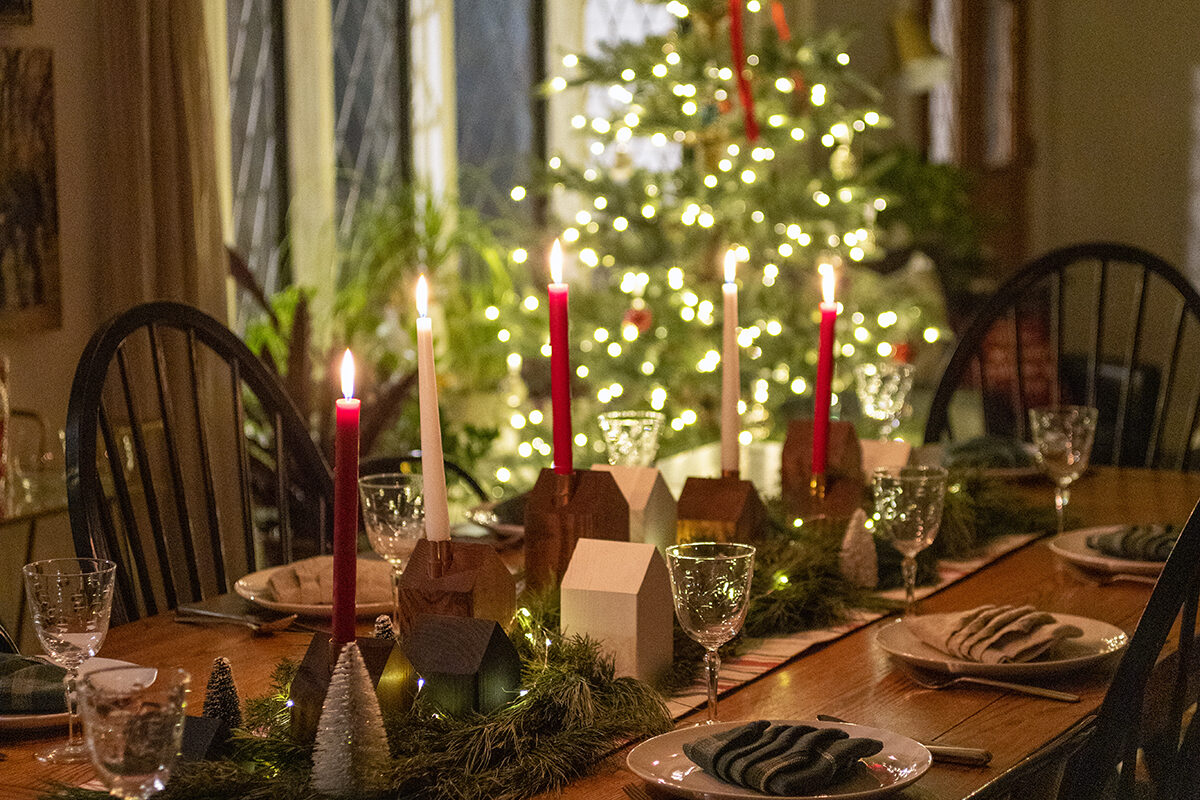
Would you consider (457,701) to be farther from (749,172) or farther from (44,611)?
(749,172)

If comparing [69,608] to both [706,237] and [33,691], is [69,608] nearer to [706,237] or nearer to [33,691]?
[33,691]

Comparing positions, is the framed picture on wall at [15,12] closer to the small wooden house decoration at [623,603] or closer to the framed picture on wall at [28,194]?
the framed picture on wall at [28,194]

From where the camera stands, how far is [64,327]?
2.74 meters

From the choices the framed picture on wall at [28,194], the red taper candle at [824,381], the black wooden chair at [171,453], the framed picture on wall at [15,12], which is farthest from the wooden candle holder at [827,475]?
the framed picture on wall at [15,12]

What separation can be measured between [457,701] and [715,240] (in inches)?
125

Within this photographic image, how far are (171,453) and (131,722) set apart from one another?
971mm

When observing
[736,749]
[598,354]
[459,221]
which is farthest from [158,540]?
[459,221]

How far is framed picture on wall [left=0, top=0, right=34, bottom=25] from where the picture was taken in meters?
2.56

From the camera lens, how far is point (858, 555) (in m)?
1.57

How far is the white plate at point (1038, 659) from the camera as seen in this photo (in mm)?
1270

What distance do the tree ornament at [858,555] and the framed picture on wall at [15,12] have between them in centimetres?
186

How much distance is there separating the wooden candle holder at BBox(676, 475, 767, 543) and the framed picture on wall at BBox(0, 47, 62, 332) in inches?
62.2

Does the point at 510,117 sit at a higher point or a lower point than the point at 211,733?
higher

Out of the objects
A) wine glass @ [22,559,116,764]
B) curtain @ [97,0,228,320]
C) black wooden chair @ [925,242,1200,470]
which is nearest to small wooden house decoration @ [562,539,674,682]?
wine glass @ [22,559,116,764]
